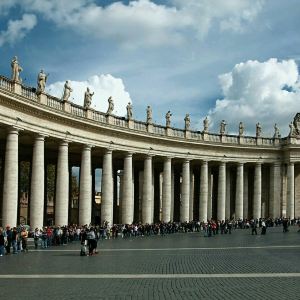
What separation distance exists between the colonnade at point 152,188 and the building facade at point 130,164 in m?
0.11

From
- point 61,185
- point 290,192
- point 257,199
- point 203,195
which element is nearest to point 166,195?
point 203,195

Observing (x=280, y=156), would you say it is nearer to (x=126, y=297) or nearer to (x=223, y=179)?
(x=223, y=179)

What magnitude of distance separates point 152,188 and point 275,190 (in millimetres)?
24327

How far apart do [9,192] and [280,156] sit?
181 feet

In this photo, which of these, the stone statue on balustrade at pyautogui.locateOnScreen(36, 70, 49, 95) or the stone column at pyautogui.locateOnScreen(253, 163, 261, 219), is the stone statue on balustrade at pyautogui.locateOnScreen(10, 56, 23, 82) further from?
the stone column at pyautogui.locateOnScreen(253, 163, 261, 219)

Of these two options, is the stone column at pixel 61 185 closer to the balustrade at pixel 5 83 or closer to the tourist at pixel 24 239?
the balustrade at pixel 5 83

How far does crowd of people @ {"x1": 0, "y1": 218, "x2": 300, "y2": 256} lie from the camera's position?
38.4 meters

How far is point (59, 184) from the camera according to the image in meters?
59.6

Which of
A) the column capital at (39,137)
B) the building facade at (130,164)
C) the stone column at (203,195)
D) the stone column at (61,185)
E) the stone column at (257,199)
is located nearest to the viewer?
the building facade at (130,164)

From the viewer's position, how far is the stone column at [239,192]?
290 ft

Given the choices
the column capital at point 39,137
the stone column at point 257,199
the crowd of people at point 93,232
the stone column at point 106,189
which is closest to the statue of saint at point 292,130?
the stone column at point 257,199

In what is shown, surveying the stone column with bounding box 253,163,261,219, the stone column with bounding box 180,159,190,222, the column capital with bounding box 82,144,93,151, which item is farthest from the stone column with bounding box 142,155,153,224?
the stone column with bounding box 253,163,261,219

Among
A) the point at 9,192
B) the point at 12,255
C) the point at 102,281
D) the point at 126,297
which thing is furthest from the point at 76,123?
the point at 126,297

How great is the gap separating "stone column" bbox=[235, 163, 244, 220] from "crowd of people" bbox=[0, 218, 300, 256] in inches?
179
